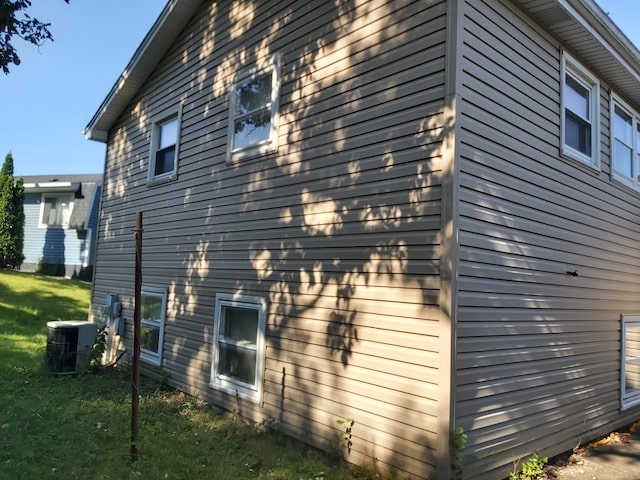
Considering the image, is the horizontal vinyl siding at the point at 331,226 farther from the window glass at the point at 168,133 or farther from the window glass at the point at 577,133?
the window glass at the point at 577,133

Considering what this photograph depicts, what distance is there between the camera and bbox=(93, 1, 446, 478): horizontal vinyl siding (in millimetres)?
4340

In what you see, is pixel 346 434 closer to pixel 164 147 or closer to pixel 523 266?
pixel 523 266

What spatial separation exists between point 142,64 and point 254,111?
169 inches

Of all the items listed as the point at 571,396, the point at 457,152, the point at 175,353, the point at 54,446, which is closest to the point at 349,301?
the point at 457,152

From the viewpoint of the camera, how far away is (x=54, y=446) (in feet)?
17.3

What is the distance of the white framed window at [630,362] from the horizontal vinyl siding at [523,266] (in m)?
0.32

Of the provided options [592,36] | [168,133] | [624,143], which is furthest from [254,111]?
[624,143]

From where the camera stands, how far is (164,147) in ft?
30.9

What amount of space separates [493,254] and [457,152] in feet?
3.61

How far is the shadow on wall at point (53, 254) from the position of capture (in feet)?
73.0

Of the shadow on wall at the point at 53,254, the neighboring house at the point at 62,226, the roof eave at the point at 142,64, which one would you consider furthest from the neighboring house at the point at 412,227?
the shadow on wall at the point at 53,254

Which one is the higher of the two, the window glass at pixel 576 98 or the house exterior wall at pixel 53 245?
the window glass at pixel 576 98

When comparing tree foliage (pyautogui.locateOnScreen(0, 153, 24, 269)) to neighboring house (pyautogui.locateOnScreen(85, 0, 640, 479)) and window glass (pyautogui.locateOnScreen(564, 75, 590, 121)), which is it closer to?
neighboring house (pyautogui.locateOnScreen(85, 0, 640, 479))

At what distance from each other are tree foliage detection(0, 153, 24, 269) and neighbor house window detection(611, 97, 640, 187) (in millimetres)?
21735
